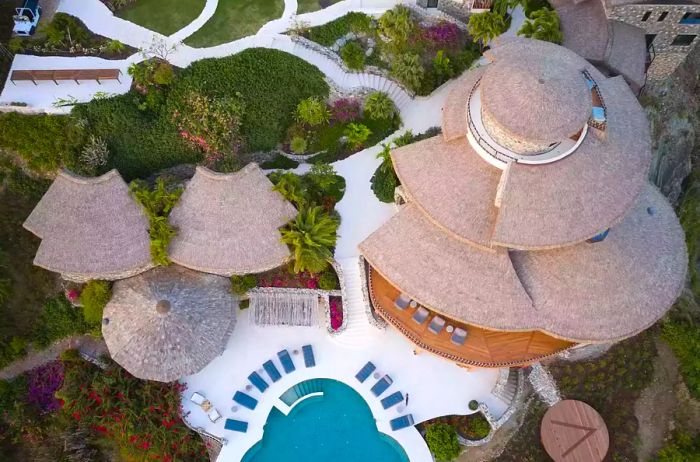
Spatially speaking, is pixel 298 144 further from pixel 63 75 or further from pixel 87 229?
pixel 63 75

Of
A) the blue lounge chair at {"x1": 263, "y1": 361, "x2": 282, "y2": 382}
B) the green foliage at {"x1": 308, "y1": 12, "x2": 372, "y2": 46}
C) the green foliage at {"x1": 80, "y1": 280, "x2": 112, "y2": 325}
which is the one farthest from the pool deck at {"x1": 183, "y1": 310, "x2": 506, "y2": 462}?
the green foliage at {"x1": 308, "y1": 12, "x2": 372, "y2": 46}

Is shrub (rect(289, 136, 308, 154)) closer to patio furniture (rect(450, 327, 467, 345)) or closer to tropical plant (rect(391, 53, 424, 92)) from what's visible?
tropical plant (rect(391, 53, 424, 92))

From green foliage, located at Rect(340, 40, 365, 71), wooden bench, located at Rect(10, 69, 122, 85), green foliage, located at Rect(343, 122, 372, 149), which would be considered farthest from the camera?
green foliage, located at Rect(340, 40, 365, 71)

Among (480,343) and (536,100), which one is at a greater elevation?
(536,100)

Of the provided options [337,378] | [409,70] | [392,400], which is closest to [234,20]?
[409,70]

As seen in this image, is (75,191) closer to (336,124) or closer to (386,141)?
(336,124)

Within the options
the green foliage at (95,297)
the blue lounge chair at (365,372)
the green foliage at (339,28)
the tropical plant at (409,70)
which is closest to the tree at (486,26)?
the tropical plant at (409,70)

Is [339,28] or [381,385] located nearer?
[381,385]

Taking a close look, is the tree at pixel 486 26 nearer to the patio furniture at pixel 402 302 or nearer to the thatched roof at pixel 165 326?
the patio furniture at pixel 402 302
